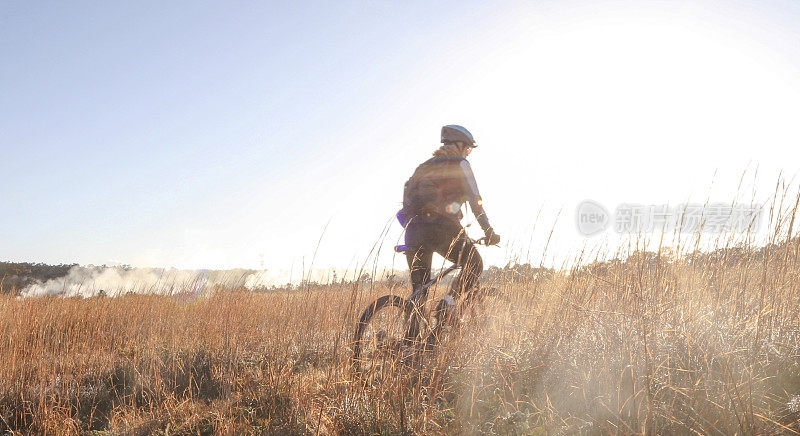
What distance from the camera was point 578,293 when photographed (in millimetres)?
3457

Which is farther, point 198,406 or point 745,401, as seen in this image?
point 198,406

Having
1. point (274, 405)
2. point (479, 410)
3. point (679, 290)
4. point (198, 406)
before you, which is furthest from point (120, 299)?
point (679, 290)

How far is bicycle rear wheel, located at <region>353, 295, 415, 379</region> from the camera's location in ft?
8.02

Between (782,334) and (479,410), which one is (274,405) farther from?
(782,334)

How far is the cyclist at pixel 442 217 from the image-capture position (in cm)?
335

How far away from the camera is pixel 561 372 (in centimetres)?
258

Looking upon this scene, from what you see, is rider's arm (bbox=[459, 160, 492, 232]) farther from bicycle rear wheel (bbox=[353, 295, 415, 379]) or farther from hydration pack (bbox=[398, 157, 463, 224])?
bicycle rear wheel (bbox=[353, 295, 415, 379])

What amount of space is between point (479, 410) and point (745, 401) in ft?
4.15

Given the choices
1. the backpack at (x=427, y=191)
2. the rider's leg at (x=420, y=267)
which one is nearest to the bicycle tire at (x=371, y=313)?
the rider's leg at (x=420, y=267)

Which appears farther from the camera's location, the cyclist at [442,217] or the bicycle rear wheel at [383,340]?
the cyclist at [442,217]

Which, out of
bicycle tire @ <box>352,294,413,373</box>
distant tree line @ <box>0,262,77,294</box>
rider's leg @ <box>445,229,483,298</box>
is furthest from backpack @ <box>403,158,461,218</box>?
distant tree line @ <box>0,262,77,294</box>

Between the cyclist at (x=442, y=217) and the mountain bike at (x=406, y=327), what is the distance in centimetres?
31

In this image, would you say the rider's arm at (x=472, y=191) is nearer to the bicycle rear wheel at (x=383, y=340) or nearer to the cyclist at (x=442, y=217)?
the cyclist at (x=442, y=217)

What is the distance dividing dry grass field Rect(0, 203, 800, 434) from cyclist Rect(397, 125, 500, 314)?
0.49 metres
